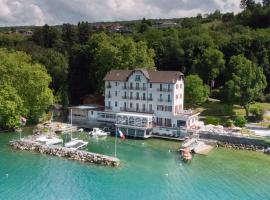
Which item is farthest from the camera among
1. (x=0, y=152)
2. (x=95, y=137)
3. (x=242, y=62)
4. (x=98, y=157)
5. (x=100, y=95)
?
(x=100, y=95)

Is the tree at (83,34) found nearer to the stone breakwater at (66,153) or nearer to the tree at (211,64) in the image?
the tree at (211,64)

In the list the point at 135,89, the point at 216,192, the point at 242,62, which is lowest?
the point at 216,192

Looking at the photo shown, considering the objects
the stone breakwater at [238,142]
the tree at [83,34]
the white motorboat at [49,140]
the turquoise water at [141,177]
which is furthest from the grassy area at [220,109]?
the tree at [83,34]

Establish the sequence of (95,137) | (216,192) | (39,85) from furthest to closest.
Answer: (39,85) < (95,137) < (216,192)

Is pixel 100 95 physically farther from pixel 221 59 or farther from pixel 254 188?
pixel 254 188

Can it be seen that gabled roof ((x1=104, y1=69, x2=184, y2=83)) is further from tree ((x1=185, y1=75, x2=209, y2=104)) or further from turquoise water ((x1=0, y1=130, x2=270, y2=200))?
turquoise water ((x1=0, y1=130, x2=270, y2=200))

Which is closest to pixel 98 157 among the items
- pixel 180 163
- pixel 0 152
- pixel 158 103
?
pixel 180 163

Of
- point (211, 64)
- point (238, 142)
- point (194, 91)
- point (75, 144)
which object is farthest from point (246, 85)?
point (75, 144)
